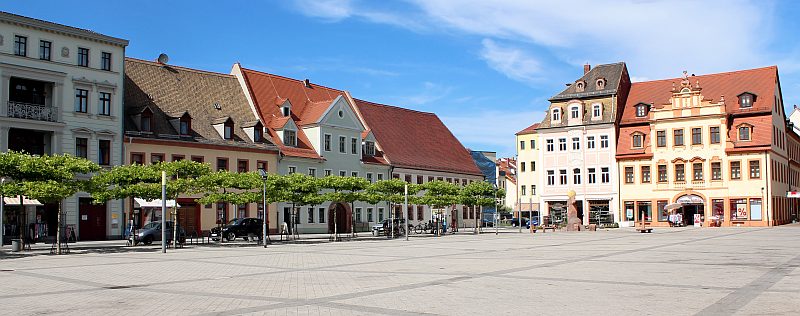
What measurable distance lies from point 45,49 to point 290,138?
779 inches

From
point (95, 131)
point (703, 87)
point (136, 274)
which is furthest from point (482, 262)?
point (703, 87)

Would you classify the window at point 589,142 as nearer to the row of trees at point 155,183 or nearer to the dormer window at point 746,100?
the dormer window at point 746,100

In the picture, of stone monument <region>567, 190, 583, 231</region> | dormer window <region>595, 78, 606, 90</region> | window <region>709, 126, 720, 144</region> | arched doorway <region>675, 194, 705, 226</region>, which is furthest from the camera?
dormer window <region>595, 78, 606, 90</region>

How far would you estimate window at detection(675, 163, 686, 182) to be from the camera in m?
68.1

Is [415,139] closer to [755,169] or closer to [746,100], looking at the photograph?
[746,100]

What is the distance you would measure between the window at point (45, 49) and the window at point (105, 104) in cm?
379

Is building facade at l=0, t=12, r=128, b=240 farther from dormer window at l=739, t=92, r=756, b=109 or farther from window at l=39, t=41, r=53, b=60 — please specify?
dormer window at l=739, t=92, r=756, b=109

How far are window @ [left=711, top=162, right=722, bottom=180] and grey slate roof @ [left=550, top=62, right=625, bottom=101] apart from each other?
446 inches

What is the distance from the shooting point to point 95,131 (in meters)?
44.1

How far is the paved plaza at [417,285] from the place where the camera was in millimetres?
12367

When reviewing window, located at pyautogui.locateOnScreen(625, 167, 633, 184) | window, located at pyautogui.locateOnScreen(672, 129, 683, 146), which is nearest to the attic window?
window, located at pyautogui.locateOnScreen(672, 129, 683, 146)

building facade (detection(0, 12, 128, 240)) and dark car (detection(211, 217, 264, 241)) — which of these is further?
dark car (detection(211, 217, 264, 241))

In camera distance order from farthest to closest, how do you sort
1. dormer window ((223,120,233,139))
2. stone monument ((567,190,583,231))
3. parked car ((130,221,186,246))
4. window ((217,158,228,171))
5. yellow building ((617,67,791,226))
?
yellow building ((617,67,791,226)) < stone monument ((567,190,583,231)) < dormer window ((223,120,233,139)) < window ((217,158,228,171)) < parked car ((130,221,186,246))

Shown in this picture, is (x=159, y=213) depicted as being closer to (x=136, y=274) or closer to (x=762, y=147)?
(x=136, y=274)
